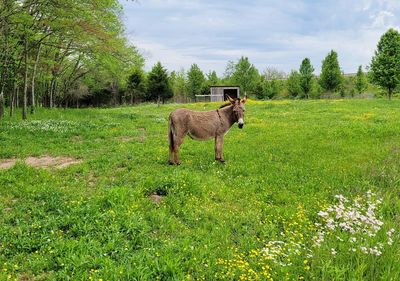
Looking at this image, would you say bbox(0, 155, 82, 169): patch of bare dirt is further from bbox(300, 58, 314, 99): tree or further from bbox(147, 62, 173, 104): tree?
bbox(300, 58, 314, 99): tree

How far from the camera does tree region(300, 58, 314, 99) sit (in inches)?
2564

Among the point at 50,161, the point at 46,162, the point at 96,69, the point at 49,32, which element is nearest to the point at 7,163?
the point at 46,162

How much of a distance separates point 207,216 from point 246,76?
7127 centimetres

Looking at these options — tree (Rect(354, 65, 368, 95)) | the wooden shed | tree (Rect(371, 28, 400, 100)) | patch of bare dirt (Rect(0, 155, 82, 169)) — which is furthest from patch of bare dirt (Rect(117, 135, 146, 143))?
tree (Rect(354, 65, 368, 95))

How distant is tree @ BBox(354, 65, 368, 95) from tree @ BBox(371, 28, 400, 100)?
25910 mm

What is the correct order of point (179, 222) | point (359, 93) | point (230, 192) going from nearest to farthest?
point (179, 222) < point (230, 192) < point (359, 93)

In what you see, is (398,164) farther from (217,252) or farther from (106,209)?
(106,209)

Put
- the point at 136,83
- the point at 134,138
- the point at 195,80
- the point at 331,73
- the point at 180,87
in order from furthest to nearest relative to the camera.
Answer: the point at 180,87 → the point at 195,80 → the point at 136,83 → the point at 331,73 → the point at 134,138

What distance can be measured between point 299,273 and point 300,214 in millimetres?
2450

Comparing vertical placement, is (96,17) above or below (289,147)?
above

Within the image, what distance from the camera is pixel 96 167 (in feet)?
37.1

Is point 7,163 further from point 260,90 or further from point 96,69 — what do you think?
point 260,90

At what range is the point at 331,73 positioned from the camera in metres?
61.3

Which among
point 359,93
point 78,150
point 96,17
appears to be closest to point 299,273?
point 78,150
